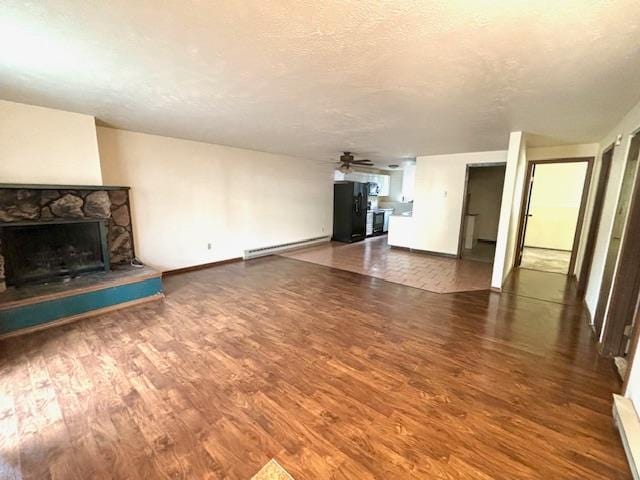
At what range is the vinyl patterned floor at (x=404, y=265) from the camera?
4.31 metres

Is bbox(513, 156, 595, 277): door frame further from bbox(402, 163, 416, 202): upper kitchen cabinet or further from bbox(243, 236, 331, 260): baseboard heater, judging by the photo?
bbox(243, 236, 331, 260): baseboard heater

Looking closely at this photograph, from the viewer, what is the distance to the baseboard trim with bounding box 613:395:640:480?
1.36m

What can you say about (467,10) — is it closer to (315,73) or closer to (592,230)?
(315,73)

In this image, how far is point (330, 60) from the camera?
1.82m

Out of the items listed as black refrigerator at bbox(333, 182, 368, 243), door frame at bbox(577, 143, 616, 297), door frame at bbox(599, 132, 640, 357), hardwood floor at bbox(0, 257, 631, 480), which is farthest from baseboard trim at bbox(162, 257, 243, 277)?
door frame at bbox(577, 143, 616, 297)

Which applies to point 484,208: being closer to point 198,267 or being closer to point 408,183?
point 408,183

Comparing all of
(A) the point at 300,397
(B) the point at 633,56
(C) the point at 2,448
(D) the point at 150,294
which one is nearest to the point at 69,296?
(D) the point at 150,294

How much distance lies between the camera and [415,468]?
4.57ft

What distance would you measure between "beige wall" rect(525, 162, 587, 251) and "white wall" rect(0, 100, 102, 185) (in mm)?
9162

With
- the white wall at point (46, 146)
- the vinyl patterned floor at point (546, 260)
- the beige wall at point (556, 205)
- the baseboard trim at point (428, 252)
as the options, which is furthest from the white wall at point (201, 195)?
the beige wall at point (556, 205)

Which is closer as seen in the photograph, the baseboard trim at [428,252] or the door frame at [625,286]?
the door frame at [625,286]

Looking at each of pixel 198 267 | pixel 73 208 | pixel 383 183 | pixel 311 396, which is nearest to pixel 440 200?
pixel 383 183

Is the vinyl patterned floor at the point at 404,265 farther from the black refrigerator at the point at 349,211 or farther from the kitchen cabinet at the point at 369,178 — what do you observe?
the kitchen cabinet at the point at 369,178

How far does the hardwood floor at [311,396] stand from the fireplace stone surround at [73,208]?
1.19 m
